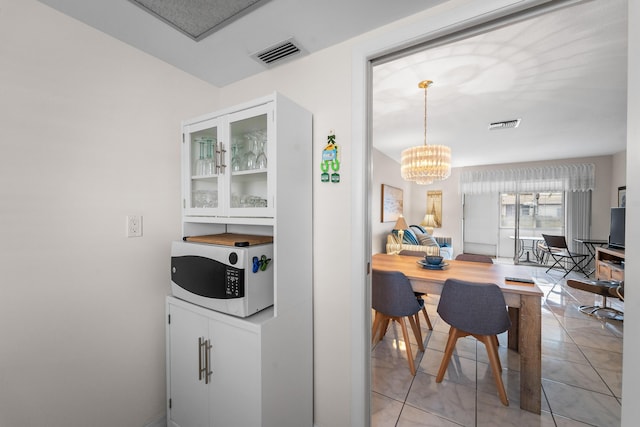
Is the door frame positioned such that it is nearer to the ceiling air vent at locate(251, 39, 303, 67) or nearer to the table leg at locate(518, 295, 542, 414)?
the ceiling air vent at locate(251, 39, 303, 67)

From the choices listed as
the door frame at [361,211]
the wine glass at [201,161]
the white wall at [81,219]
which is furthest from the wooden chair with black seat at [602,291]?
the white wall at [81,219]

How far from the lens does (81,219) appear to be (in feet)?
4.17

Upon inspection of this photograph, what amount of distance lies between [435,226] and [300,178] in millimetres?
6180

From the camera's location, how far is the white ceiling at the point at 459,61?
1218 millimetres

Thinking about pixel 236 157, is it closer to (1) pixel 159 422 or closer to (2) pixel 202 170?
(2) pixel 202 170

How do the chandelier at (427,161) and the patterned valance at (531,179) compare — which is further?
the patterned valance at (531,179)

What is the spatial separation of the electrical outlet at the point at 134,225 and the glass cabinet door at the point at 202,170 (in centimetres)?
25

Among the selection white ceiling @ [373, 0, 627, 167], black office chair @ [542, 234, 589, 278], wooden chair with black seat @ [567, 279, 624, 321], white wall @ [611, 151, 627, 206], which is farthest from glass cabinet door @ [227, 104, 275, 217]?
white wall @ [611, 151, 627, 206]

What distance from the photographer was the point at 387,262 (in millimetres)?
2865

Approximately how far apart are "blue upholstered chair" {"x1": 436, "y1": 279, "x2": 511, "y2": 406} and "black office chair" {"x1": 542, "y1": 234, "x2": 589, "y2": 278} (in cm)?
455

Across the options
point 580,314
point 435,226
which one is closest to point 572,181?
point 435,226

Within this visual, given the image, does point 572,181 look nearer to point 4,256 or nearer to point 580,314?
point 580,314

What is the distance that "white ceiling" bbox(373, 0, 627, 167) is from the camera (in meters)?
1.66

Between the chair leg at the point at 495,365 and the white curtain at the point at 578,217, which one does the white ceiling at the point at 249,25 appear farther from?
the white curtain at the point at 578,217
